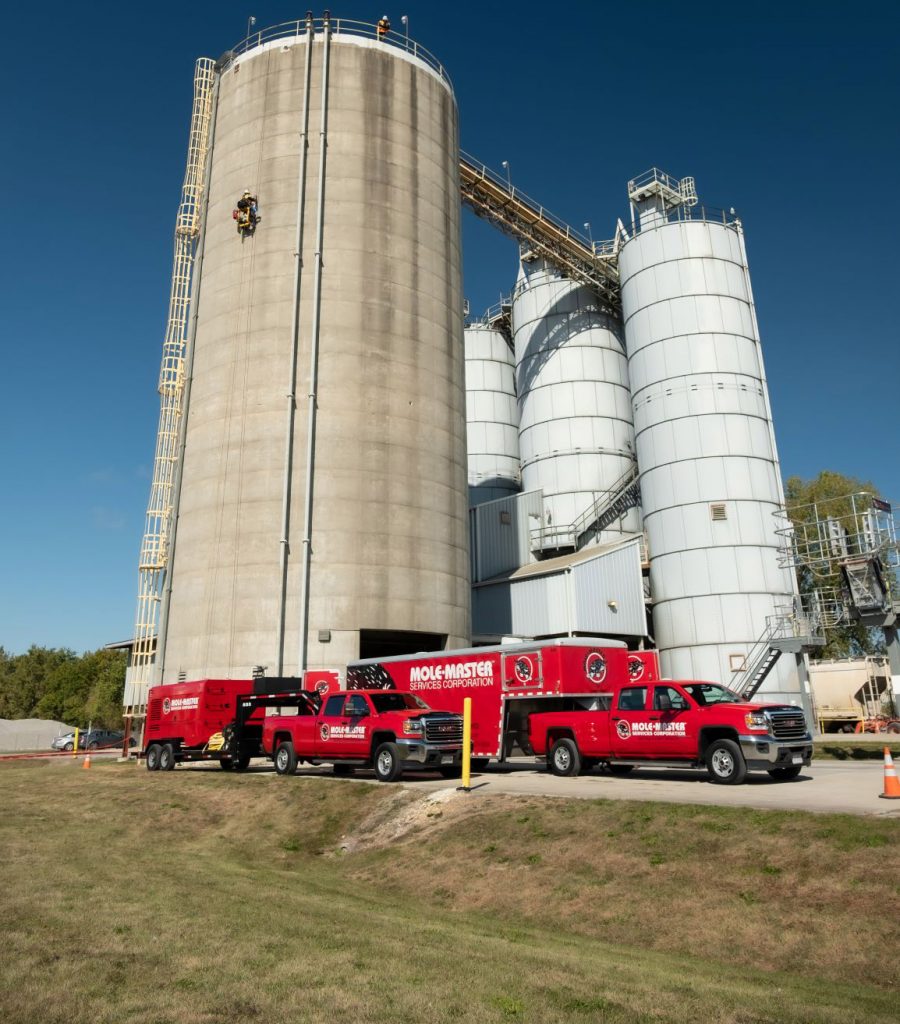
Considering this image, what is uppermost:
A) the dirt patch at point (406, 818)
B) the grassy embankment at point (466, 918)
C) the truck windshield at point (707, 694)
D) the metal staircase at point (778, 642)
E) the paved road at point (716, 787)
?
the metal staircase at point (778, 642)

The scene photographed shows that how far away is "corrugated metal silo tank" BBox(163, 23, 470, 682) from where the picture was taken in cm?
3234

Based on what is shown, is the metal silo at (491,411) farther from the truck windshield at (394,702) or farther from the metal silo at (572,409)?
the truck windshield at (394,702)

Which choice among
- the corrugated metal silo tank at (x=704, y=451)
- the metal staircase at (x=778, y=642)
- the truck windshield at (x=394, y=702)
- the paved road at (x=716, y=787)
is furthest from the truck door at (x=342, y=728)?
the corrugated metal silo tank at (x=704, y=451)

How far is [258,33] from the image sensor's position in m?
39.9

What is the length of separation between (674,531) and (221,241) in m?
25.1

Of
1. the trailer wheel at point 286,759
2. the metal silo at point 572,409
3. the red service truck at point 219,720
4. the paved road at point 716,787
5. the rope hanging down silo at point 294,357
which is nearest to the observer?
the paved road at point 716,787

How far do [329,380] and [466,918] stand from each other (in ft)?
84.4

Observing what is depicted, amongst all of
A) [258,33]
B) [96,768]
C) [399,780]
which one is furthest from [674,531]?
[258,33]

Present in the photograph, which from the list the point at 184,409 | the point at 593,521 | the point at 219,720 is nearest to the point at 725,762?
the point at 219,720

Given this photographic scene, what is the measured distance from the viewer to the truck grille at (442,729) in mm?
20344

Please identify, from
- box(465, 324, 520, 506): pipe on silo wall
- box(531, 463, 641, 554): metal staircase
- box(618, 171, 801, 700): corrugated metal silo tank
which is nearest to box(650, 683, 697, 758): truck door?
box(618, 171, 801, 700): corrugated metal silo tank

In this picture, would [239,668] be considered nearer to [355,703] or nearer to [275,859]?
[355,703]

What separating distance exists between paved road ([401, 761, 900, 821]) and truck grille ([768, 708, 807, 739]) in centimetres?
100

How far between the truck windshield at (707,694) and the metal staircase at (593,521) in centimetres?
2988
